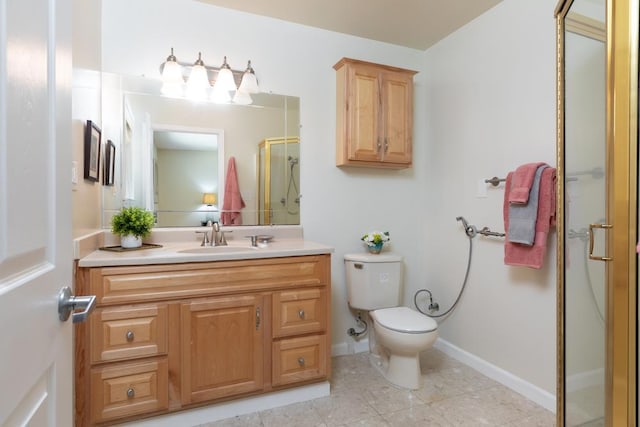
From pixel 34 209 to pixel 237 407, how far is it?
5.39 feet

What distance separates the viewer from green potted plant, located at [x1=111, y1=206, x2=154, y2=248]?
73.1 inches

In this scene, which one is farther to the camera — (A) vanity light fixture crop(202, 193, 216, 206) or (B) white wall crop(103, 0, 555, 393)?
(A) vanity light fixture crop(202, 193, 216, 206)

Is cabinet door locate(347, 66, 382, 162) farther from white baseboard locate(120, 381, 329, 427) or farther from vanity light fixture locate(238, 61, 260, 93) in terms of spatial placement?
white baseboard locate(120, 381, 329, 427)

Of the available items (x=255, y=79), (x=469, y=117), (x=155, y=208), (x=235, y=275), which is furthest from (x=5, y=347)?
(x=469, y=117)

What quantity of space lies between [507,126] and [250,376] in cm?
218

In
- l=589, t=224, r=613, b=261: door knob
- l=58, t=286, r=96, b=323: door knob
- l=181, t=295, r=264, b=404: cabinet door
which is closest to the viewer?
l=58, t=286, r=96, b=323: door knob

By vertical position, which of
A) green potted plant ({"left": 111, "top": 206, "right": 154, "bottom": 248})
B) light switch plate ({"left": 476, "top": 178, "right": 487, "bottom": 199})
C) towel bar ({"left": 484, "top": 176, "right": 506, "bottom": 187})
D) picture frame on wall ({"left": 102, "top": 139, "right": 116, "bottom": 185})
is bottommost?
green potted plant ({"left": 111, "top": 206, "right": 154, "bottom": 248})

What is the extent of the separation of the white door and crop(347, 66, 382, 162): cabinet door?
187 centimetres

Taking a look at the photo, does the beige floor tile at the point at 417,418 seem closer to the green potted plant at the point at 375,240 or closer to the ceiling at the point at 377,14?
the green potted plant at the point at 375,240

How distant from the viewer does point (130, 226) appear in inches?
73.5

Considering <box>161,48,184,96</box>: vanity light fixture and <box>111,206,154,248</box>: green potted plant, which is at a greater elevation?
<box>161,48,184,96</box>: vanity light fixture

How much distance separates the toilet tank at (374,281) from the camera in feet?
7.77

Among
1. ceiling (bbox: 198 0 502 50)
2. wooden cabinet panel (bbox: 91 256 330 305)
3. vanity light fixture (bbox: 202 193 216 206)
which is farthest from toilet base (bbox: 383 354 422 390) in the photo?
ceiling (bbox: 198 0 502 50)

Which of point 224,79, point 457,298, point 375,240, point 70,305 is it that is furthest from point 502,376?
point 224,79
